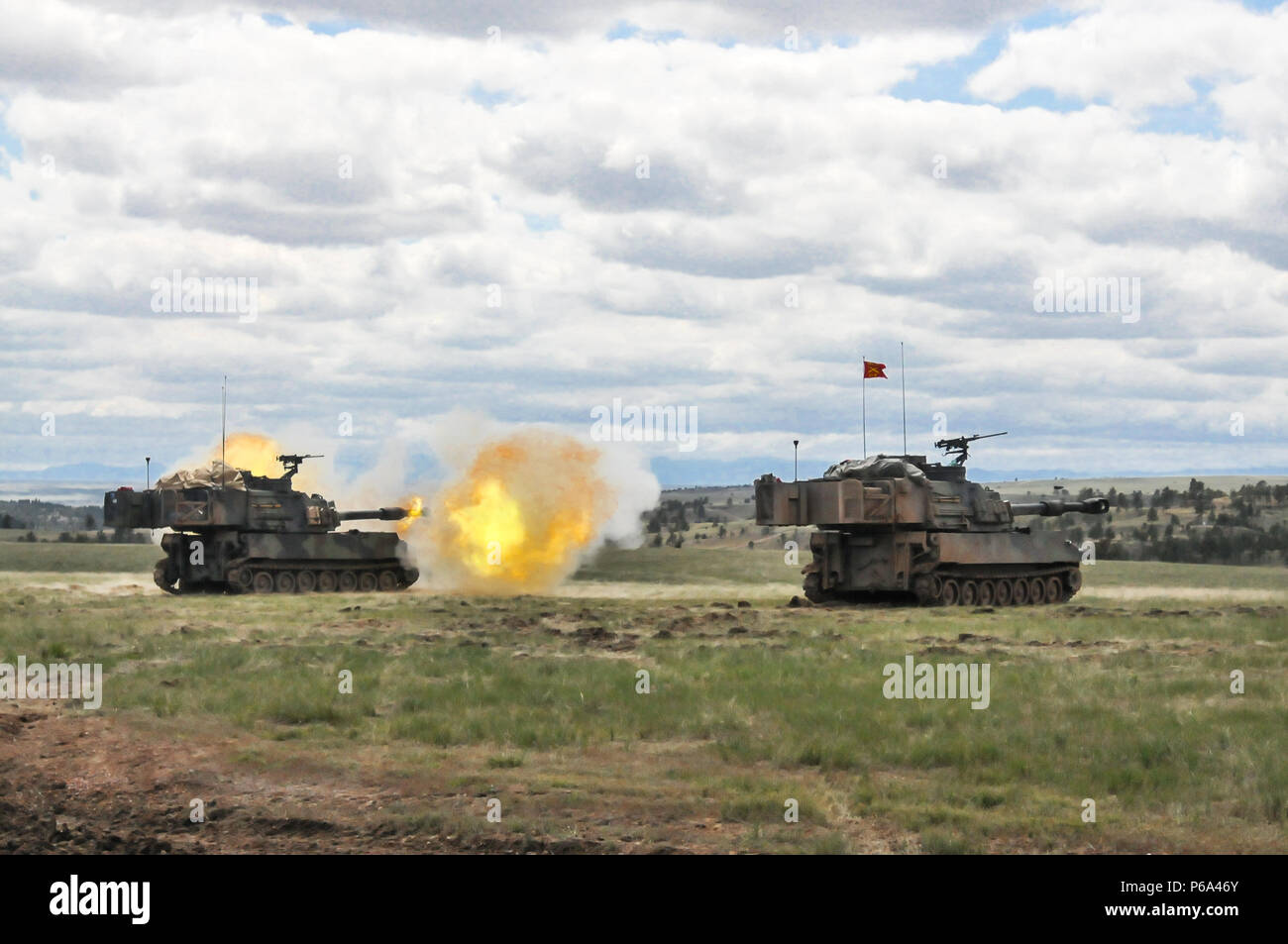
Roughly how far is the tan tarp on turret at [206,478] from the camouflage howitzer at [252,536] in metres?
0.03

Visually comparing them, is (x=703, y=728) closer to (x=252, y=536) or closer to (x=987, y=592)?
(x=987, y=592)

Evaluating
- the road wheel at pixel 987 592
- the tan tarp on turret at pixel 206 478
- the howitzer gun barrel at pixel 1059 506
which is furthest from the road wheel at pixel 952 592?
the tan tarp on turret at pixel 206 478

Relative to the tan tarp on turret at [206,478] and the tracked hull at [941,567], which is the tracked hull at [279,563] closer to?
the tan tarp on turret at [206,478]

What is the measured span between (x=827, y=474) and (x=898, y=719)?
78.6ft

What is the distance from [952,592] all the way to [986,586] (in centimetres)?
143

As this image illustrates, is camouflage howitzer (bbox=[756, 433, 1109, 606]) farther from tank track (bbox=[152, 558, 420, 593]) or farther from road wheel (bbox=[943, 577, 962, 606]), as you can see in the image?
tank track (bbox=[152, 558, 420, 593])

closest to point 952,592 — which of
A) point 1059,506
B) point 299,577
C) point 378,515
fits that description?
point 1059,506

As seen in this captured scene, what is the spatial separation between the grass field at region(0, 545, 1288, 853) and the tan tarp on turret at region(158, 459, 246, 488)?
1371cm

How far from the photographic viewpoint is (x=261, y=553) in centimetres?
4766

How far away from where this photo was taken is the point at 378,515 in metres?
50.1

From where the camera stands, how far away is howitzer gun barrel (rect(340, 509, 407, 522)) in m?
49.9

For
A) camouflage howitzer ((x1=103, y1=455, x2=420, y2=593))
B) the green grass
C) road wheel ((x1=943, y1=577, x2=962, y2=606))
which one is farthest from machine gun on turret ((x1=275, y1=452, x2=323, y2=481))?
road wheel ((x1=943, y1=577, x2=962, y2=606))
